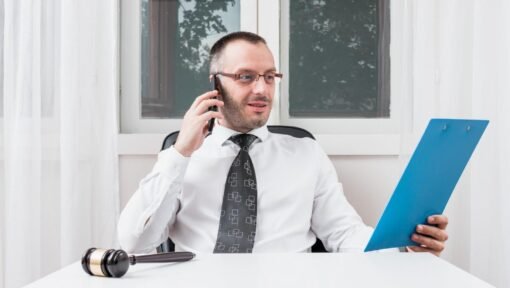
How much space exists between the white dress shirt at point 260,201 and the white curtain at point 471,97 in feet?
1.31

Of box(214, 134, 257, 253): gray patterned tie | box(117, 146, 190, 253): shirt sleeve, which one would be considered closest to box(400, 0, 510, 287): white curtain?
box(214, 134, 257, 253): gray patterned tie

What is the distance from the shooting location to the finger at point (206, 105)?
5.18 feet

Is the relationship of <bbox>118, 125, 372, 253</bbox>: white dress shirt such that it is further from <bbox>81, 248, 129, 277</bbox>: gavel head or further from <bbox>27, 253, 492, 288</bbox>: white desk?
<bbox>81, 248, 129, 277</bbox>: gavel head

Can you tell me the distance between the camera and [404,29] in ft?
6.33

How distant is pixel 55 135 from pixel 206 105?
686mm

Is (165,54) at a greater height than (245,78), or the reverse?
(165,54)

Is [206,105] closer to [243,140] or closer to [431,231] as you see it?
[243,140]

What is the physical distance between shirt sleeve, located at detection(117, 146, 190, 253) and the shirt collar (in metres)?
0.22

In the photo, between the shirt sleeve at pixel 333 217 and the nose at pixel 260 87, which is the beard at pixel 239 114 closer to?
the nose at pixel 260 87

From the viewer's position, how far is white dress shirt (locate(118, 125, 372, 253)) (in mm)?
1540

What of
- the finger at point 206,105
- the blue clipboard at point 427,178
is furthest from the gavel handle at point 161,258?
the finger at point 206,105

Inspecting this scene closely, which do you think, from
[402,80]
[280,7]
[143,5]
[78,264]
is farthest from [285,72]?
[78,264]

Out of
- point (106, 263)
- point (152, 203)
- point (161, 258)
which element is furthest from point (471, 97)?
point (106, 263)

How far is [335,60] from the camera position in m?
2.21
